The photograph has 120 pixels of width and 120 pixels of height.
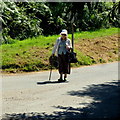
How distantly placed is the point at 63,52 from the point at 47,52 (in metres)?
3.32

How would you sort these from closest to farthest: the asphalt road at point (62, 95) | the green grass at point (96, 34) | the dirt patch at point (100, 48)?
the asphalt road at point (62, 95)
the dirt patch at point (100, 48)
the green grass at point (96, 34)

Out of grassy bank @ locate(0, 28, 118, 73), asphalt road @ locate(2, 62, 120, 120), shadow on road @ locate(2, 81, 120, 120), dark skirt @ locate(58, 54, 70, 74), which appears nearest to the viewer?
shadow on road @ locate(2, 81, 120, 120)

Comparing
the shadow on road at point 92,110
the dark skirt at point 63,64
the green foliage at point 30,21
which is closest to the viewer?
the shadow on road at point 92,110

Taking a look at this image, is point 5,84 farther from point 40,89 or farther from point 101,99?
point 101,99

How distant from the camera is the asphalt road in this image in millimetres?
8500

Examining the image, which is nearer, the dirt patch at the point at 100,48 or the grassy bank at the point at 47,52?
the grassy bank at the point at 47,52

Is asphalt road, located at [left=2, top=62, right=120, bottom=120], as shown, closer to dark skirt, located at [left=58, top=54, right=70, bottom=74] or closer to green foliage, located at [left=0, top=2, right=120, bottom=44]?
dark skirt, located at [left=58, top=54, right=70, bottom=74]

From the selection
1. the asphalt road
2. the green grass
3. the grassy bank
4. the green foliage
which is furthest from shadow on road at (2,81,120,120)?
the green grass

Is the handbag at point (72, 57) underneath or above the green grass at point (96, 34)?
underneath

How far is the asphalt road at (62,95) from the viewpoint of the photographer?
8500 millimetres

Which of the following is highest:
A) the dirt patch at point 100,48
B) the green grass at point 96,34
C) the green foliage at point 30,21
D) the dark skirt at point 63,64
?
the green foliage at point 30,21

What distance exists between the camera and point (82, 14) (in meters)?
5.49

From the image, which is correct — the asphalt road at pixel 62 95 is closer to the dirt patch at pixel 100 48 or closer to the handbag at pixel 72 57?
the handbag at pixel 72 57

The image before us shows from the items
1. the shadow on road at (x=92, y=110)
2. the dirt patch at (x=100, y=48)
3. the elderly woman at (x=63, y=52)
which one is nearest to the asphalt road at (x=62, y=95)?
the shadow on road at (x=92, y=110)
